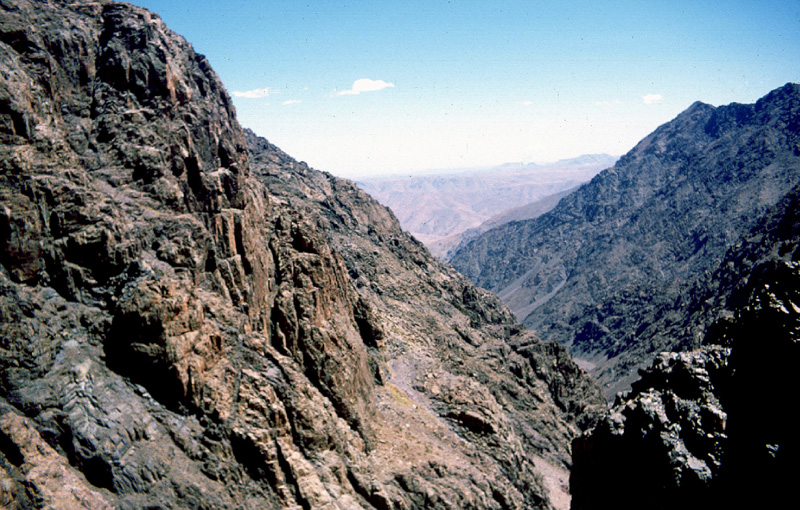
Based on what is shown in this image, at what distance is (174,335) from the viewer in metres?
21.3

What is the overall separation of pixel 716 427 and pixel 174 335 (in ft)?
63.6

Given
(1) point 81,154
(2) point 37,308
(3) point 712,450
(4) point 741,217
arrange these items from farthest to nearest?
(4) point 741,217 < (1) point 81,154 < (2) point 37,308 < (3) point 712,450

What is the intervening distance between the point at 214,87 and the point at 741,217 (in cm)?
18766

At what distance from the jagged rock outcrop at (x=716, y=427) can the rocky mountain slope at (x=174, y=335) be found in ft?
43.1

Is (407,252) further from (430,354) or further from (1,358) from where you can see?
(1,358)

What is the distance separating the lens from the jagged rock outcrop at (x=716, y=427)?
36.3 ft

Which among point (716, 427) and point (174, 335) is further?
point (174, 335)

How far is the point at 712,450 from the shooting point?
1348cm

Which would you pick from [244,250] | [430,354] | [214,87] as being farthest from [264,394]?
[214,87]

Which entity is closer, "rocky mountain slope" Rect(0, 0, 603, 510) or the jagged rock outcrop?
the jagged rock outcrop

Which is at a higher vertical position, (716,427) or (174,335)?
(174,335)

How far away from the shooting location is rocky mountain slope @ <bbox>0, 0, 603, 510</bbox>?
18.0 m

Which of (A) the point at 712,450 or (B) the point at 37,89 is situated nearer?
(A) the point at 712,450

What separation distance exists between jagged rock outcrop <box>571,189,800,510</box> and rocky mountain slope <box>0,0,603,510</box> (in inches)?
518
